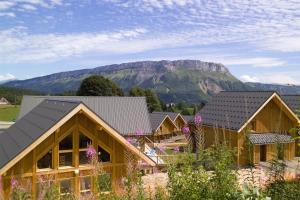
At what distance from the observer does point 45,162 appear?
1641 centimetres

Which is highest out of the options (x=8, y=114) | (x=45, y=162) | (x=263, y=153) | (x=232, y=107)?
(x=8, y=114)

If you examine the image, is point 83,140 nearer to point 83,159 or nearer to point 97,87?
point 83,159

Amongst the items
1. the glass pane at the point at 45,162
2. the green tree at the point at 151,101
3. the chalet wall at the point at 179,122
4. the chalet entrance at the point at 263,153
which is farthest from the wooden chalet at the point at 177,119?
the glass pane at the point at 45,162

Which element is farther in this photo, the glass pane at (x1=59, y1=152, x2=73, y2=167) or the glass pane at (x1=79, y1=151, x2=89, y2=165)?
the glass pane at (x1=79, y1=151, x2=89, y2=165)

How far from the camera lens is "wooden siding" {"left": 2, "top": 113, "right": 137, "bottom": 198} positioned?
15.6 metres

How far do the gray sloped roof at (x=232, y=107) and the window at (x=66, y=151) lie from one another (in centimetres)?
1423

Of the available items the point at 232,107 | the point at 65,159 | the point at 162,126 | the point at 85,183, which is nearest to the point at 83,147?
the point at 65,159

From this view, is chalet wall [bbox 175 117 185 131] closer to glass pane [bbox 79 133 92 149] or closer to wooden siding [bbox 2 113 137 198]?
wooden siding [bbox 2 113 137 198]

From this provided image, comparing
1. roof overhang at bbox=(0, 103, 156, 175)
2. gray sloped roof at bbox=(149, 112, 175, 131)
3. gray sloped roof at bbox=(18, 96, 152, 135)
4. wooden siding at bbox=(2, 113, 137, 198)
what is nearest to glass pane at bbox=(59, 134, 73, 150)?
wooden siding at bbox=(2, 113, 137, 198)

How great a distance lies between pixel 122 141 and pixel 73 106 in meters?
2.70

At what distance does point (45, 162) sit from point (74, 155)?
130 cm

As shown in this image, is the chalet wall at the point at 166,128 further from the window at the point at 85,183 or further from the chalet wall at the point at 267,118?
the window at the point at 85,183

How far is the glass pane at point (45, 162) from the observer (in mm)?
16250

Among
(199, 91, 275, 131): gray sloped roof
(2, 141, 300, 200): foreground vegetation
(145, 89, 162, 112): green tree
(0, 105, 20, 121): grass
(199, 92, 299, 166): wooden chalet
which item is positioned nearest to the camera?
(2, 141, 300, 200): foreground vegetation
